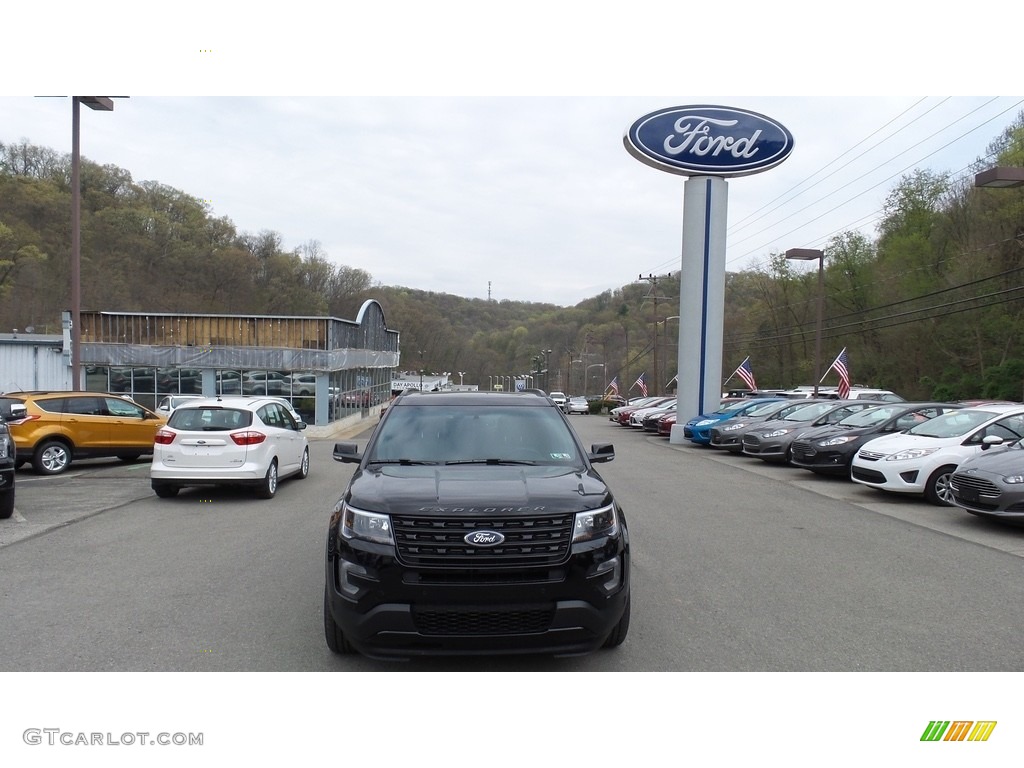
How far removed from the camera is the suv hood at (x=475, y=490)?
4.61 meters

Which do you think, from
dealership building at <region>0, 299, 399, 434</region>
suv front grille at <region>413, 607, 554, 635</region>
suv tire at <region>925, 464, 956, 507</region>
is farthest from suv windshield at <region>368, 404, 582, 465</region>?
dealership building at <region>0, 299, 399, 434</region>

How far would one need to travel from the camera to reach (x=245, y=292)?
223 feet

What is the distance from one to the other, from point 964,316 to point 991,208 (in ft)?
18.8

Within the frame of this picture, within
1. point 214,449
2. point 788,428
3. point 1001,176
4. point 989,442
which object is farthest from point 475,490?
point 1001,176

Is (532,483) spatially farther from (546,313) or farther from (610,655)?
(546,313)

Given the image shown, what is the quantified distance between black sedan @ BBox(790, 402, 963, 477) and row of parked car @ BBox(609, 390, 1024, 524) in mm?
18

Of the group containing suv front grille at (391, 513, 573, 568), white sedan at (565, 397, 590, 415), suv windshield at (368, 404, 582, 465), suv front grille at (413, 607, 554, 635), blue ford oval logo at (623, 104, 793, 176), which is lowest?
white sedan at (565, 397, 590, 415)

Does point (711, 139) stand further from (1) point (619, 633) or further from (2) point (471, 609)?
A: (2) point (471, 609)

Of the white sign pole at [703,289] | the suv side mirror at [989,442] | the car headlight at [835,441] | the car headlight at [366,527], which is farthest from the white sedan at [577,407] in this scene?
the car headlight at [366,527]

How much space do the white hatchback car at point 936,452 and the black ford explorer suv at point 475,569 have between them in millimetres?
8970

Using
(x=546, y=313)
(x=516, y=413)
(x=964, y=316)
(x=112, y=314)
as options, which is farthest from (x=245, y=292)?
(x=516, y=413)

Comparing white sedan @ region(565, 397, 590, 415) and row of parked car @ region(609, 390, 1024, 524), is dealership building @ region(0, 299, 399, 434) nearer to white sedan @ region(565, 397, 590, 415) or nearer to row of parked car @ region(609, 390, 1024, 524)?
white sedan @ region(565, 397, 590, 415)

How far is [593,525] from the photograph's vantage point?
4660 millimetres

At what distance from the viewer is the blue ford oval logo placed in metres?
27.4
